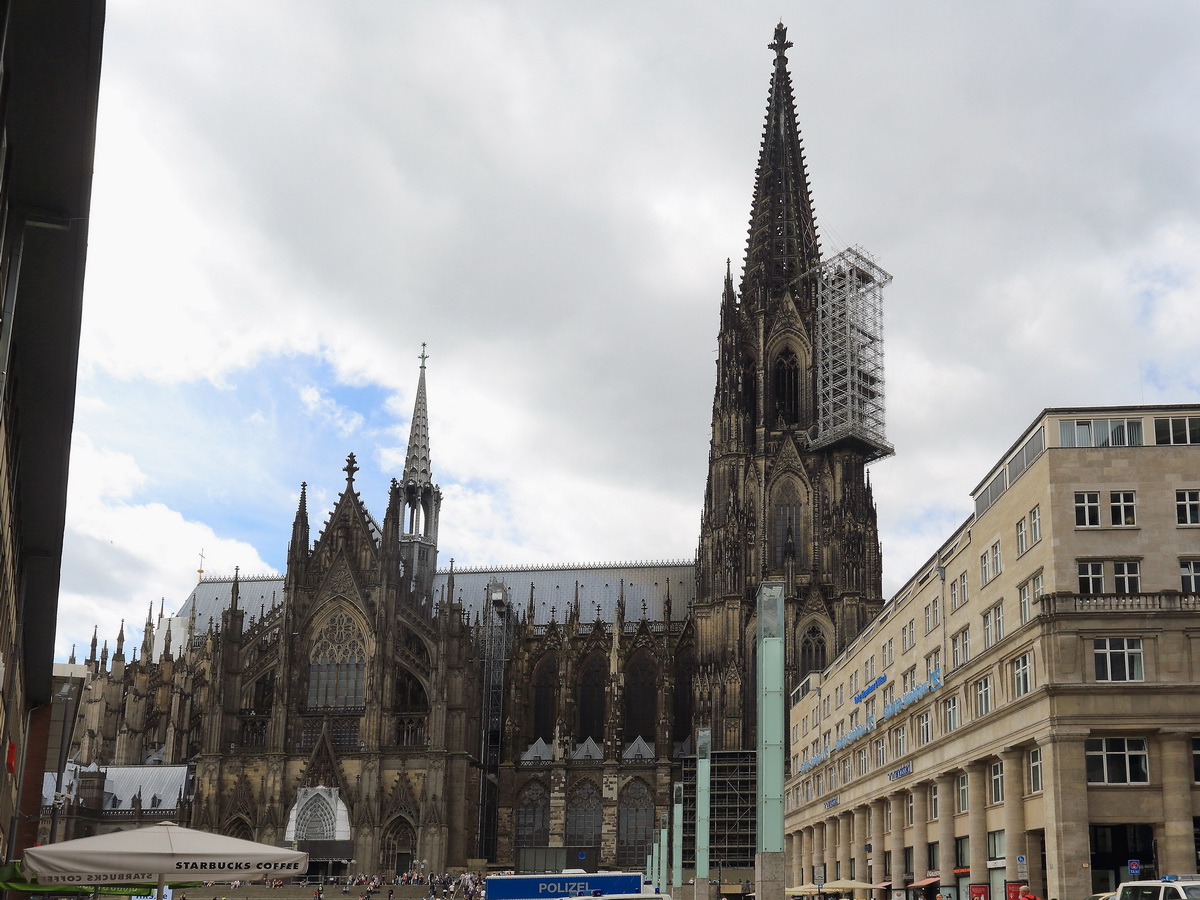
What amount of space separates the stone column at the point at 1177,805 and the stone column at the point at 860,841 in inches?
1073

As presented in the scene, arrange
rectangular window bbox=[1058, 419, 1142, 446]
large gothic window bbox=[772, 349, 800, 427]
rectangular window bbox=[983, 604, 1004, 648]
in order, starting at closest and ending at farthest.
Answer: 1. rectangular window bbox=[1058, 419, 1142, 446]
2. rectangular window bbox=[983, 604, 1004, 648]
3. large gothic window bbox=[772, 349, 800, 427]

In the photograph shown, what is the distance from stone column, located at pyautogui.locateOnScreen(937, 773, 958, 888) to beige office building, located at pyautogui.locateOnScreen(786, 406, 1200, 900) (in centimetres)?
5

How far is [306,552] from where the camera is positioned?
94.8m

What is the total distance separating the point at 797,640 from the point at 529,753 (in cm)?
2191

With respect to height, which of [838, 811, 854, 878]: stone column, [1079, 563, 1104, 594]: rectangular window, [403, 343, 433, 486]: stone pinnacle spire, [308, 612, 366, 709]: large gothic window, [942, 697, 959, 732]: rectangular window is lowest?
[838, 811, 854, 878]: stone column

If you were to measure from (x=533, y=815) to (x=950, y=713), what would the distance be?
51949 mm

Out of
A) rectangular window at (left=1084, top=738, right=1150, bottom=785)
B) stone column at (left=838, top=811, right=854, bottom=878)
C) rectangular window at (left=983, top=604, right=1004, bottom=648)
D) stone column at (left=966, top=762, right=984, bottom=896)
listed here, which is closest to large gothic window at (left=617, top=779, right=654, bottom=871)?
stone column at (left=838, top=811, right=854, bottom=878)

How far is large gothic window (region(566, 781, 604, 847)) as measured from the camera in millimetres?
92062

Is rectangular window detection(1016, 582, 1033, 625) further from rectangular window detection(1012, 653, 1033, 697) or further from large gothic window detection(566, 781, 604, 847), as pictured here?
large gothic window detection(566, 781, 604, 847)

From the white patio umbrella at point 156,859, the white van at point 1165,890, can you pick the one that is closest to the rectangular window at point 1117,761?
the white van at point 1165,890

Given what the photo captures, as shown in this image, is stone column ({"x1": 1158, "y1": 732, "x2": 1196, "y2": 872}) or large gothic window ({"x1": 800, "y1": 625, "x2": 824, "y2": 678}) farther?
large gothic window ({"x1": 800, "y1": 625, "x2": 824, "y2": 678})

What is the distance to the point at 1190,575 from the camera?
38.5 metres

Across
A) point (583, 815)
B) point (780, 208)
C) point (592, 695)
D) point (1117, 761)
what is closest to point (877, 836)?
point (1117, 761)

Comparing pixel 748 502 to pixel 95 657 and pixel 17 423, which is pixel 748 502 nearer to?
pixel 95 657
